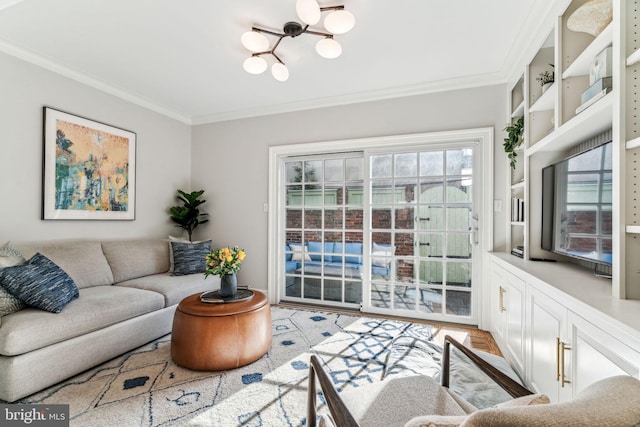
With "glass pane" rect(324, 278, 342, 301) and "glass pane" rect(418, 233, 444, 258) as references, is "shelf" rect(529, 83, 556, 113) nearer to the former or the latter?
"glass pane" rect(418, 233, 444, 258)

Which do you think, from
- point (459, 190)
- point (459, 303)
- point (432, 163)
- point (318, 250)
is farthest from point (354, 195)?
point (459, 303)

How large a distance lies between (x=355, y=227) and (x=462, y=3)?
226cm

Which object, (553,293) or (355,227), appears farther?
(355,227)

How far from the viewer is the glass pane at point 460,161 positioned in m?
3.04

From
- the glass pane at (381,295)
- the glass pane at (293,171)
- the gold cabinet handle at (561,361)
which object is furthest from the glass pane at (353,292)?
the gold cabinet handle at (561,361)

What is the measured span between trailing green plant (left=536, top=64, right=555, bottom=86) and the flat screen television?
2.04 feet

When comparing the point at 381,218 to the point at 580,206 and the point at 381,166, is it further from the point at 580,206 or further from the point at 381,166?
the point at 580,206

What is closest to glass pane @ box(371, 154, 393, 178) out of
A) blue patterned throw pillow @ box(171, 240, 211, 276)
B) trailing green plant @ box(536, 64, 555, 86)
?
trailing green plant @ box(536, 64, 555, 86)

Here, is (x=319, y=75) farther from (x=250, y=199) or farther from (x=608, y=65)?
(x=608, y=65)

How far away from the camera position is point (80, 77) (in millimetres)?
2916

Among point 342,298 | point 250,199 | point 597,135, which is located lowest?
point 342,298

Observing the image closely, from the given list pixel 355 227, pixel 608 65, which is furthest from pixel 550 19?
pixel 355 227

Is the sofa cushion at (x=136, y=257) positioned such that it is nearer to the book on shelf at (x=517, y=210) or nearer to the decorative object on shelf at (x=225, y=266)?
the decorative object on shelf at (x=225, y=266)

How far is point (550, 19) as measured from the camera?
6.30 feet
